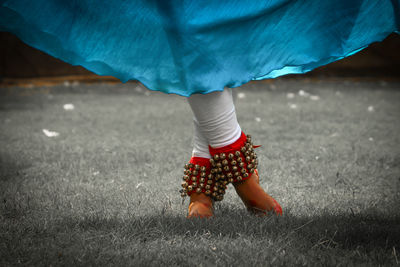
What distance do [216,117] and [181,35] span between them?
0.87 feet

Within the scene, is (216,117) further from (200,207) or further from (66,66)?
(66,66)

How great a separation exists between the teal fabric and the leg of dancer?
12 cm

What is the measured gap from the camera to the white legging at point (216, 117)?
3.75ft

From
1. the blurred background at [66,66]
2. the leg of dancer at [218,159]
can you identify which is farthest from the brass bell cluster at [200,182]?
the blurred background at [66,66]

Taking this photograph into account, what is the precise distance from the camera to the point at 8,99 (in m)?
→ 4.01

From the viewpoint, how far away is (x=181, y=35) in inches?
39.7

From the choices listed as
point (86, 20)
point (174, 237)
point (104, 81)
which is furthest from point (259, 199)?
point (104, 81)

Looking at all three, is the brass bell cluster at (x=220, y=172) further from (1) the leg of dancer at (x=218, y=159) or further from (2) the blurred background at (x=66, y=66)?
(2) the blurred background at (x=66, y=66)

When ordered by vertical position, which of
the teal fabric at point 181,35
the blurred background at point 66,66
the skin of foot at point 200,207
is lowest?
the skin of foot at point 200,207

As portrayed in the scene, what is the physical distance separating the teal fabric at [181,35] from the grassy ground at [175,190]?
0.41 metres

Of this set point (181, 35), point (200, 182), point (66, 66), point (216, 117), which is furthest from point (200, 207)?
point (66, 66)

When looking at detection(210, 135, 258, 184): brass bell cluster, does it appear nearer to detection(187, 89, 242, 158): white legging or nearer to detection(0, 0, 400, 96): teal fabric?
detection(187, 89, 242, 158): white legging

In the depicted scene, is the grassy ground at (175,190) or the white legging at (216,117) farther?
the white legging at (216,117)

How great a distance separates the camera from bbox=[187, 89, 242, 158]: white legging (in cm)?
114
